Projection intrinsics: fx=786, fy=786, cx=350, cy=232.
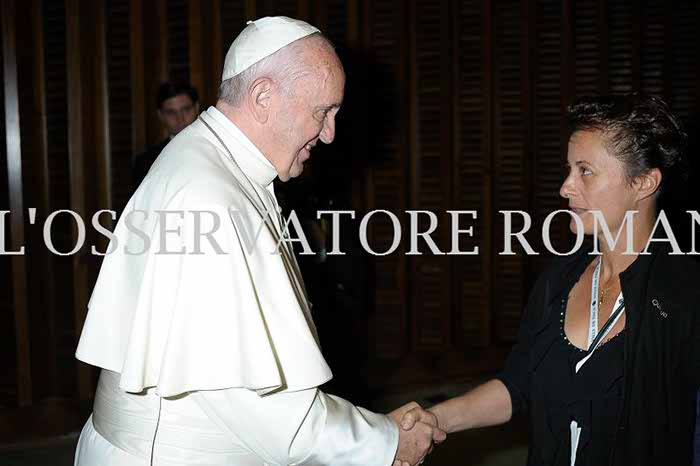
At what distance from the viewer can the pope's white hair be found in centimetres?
175

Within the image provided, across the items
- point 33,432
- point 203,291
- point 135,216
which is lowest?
point 33,432

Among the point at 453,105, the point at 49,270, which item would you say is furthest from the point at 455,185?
the point at 49,270

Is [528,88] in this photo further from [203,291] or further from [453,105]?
A: [203,291]

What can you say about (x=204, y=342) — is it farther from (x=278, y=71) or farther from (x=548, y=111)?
(x=548, y=111)

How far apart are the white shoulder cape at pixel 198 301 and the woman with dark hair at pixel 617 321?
0.55 metres

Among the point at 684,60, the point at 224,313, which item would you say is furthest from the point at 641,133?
the point at 684,60

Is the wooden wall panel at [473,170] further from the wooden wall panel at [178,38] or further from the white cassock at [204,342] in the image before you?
the white cassock at [204,342]

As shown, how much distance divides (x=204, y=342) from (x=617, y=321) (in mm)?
1016

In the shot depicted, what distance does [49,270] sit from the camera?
412cm

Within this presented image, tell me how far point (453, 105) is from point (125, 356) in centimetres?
344

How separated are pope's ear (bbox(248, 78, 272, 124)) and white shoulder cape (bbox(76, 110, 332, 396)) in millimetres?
148

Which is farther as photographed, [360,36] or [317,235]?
[360,36]

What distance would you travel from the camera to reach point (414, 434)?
1.97 m

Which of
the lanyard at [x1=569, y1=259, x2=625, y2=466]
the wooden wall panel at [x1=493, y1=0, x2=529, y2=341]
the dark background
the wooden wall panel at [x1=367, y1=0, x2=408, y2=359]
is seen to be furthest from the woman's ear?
the wooden wall panel at [x1=493, y1=0, x2=529, y2=341]
